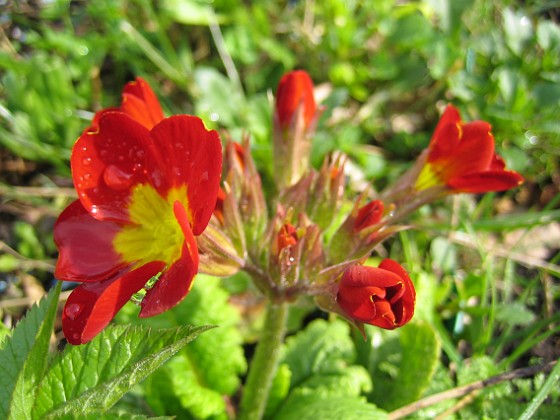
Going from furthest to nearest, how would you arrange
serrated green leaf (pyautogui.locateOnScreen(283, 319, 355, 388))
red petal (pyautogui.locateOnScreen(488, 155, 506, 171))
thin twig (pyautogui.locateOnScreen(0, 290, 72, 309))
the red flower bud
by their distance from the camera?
1. thin twig (pyautogui.locateOnScreen(0, 290, 72, 309))
2. serrated green leaf (pyautogui.locateOnScreen(283, 319, 355, 388))
3. red petal (pyautogui.locateOnScreen(488, 155, 506, 171))
4. the red flower bud

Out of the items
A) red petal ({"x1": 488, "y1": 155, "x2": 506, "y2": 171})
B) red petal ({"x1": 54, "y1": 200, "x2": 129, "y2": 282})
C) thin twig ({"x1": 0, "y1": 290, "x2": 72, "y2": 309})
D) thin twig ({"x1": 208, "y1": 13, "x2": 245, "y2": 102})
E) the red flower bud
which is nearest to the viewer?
red petal ({"x1": 54, "y1": 200, "x2": 129, "y2": 282})

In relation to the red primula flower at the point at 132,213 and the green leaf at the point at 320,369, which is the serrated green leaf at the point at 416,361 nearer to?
the green leaf at the point at 320,369

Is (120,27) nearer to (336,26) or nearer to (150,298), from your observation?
(336,26)

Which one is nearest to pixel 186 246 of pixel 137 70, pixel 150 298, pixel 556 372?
pixel 150 298

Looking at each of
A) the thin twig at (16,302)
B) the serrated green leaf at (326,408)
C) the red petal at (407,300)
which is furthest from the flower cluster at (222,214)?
the thin twig at (16,302)

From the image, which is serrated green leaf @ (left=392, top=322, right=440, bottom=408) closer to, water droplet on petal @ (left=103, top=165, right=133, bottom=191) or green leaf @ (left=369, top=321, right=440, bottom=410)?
green leaf @ (left=369, top=321, right=440, bottom=410)

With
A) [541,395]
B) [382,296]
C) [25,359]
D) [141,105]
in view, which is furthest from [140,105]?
[541,395]

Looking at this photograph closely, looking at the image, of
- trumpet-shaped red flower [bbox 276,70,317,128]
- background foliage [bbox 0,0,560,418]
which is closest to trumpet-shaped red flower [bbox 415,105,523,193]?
trumpet-shaped red flower [bbox 276,70,317,128]
